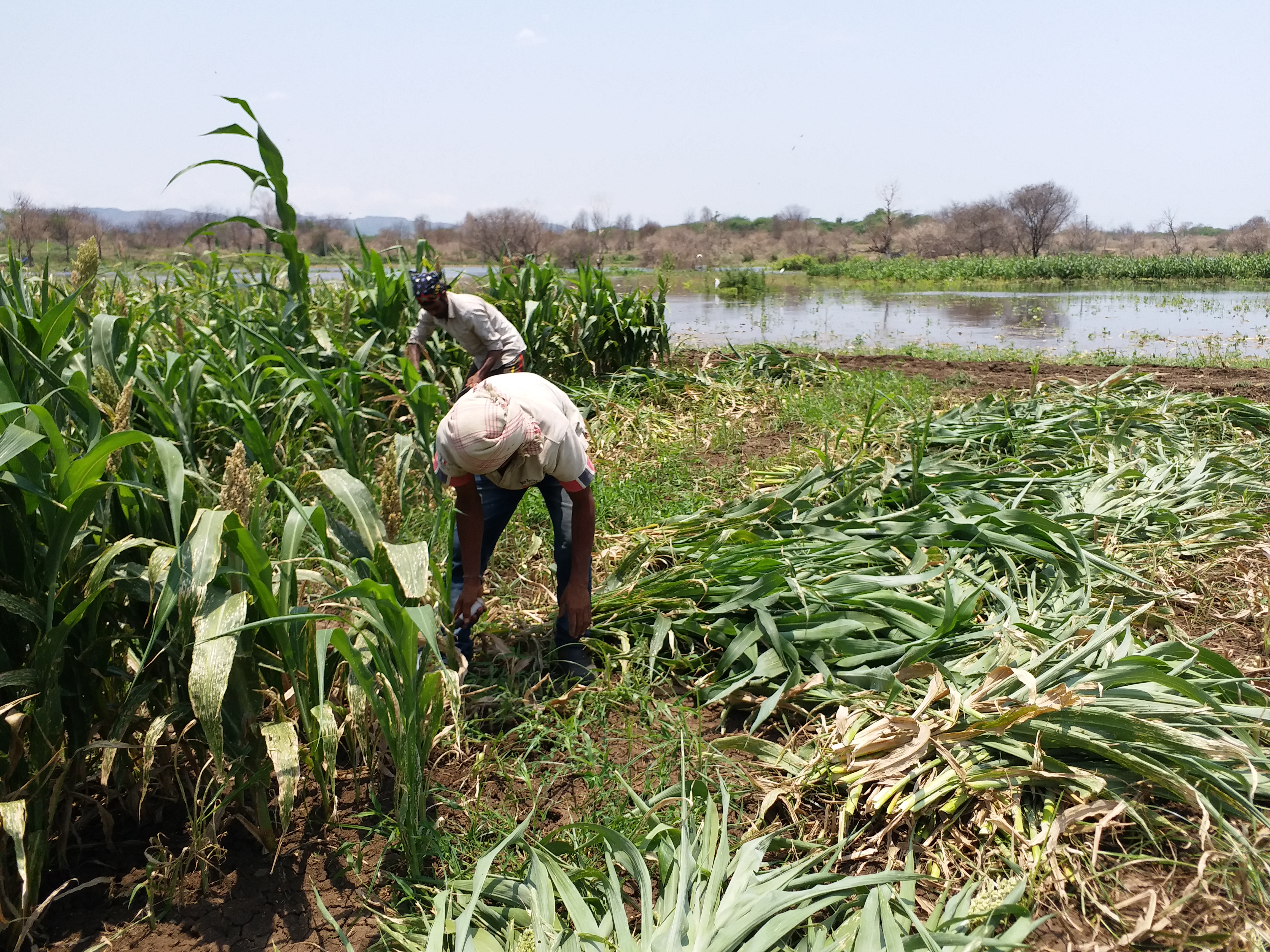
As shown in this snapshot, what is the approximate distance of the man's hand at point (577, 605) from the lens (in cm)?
236

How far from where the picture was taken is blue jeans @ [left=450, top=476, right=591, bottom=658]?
2.54 meters

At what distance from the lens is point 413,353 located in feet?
14.9

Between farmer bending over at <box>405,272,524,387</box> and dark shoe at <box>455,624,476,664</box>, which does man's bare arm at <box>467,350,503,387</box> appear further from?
dark shoe at <box>455,624,476,664</box>

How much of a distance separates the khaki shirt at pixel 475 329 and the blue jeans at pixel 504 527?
2.11 m

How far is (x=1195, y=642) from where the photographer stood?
7.89 feet

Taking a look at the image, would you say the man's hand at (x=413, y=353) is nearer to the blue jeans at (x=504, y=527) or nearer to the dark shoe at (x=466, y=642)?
the blue jeans at (x=504, y=527)

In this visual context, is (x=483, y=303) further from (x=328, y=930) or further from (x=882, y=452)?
(x=328, y=930)

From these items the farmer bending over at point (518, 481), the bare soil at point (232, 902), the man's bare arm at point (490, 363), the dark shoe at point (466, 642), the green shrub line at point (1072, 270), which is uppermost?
the green shrub line at point (1072, 270)

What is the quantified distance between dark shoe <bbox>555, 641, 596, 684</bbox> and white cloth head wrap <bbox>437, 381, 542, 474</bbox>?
0.63m

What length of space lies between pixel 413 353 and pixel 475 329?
1.19 ft

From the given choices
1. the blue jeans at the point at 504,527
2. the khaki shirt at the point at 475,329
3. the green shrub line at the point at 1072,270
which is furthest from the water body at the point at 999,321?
the green shrub line at the point at 1072,270

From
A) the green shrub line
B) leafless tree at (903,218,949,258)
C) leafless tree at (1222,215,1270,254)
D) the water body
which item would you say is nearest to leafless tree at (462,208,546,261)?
the water body

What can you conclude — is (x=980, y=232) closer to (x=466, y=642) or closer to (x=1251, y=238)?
(x=1251, y=238)

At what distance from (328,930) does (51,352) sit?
4.66ft
